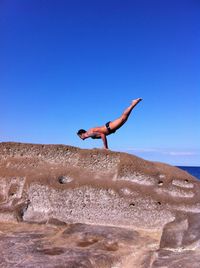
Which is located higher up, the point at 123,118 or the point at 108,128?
the point at 123,118

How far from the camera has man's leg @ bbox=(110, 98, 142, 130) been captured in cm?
1330

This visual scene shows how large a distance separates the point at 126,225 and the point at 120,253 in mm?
2401

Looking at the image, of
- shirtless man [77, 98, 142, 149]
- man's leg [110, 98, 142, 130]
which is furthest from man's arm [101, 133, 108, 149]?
man's leg [110, 98, 142, 130]

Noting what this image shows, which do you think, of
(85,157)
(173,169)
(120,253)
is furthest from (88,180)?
(120,253)

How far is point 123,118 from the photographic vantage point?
13.4 m

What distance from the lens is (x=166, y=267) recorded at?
8109 millimetres

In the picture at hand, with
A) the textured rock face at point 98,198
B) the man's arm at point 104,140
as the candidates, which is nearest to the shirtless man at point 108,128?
the man's arm at point 104,140

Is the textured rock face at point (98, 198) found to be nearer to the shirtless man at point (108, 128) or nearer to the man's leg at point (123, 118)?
the shirtless man at point (108, 128)

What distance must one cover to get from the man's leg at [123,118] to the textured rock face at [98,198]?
3.74ft

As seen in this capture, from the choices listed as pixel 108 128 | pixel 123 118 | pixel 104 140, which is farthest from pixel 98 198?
pixel 123 118

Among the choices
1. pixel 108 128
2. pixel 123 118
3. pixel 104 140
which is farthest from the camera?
pixel 104 140

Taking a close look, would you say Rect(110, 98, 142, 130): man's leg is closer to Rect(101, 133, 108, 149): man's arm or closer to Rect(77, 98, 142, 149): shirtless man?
Rect(77, 98, 142, 149): shirtless man

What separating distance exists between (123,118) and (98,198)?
288cm

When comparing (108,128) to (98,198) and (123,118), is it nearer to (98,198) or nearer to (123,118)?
(123,118)
